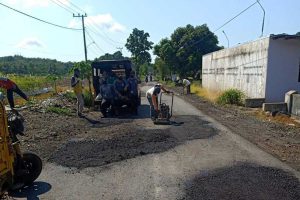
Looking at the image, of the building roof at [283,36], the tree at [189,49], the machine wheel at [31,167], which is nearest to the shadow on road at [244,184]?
the machine wheel at [31,167]

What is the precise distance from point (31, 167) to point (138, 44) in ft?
248

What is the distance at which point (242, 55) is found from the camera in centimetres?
2378

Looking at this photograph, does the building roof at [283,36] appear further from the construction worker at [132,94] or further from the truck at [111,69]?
the construction worker at [132,94]

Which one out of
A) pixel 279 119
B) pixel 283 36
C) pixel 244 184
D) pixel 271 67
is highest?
pixel 283 36

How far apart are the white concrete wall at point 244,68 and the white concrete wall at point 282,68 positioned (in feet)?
1.06

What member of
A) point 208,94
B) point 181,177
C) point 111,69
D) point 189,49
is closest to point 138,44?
point 189,49

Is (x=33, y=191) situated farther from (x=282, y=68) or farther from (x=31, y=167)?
(x=282, y=68)

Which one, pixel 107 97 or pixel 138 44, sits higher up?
pixel 138 44

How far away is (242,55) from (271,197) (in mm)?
18828

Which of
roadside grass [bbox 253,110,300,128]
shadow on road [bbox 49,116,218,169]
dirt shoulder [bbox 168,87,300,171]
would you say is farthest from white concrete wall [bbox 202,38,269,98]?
shadow on road [bbox 49,116,218,169]

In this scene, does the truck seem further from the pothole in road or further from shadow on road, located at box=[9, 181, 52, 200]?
shadow on road, located at box=[9, 181, 52, 200]

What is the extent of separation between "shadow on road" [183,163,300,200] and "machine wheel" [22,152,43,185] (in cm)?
278

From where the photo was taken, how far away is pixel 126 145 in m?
9.94

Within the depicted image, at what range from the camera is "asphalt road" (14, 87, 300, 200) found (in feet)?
20.2
